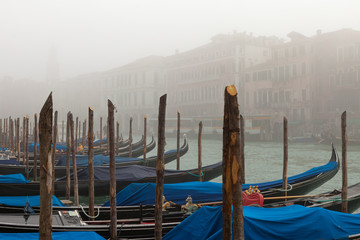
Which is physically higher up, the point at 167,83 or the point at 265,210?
the point at 167,83

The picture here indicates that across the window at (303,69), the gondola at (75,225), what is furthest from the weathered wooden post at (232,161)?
the window at (303,69)

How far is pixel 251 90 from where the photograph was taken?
3162 cm

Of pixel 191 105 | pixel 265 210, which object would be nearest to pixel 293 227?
pixel 265 210

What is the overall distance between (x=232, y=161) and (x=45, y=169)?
48.9 inches

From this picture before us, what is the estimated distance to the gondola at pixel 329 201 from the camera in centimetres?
606

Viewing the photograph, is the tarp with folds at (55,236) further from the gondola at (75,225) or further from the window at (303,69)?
the window at (303,69)

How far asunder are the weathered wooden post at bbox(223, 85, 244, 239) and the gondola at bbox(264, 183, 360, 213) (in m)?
3.09

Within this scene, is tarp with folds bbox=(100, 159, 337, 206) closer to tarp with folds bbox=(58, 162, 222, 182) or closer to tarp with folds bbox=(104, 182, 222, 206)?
tarp with folds bbox=(104, 182, 222, 206)

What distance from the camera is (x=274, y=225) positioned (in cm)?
388

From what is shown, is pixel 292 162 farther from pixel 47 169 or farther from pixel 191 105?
pixel 191 105

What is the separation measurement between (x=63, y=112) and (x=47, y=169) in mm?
54107

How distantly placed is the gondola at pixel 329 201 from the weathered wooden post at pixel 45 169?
386cm

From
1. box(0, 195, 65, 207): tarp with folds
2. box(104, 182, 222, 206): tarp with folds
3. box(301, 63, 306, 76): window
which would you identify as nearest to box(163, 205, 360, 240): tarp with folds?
box(104, 182, 222, 206): tarp with folds

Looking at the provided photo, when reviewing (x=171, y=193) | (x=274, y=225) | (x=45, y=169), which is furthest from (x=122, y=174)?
(x=45, y=169)
